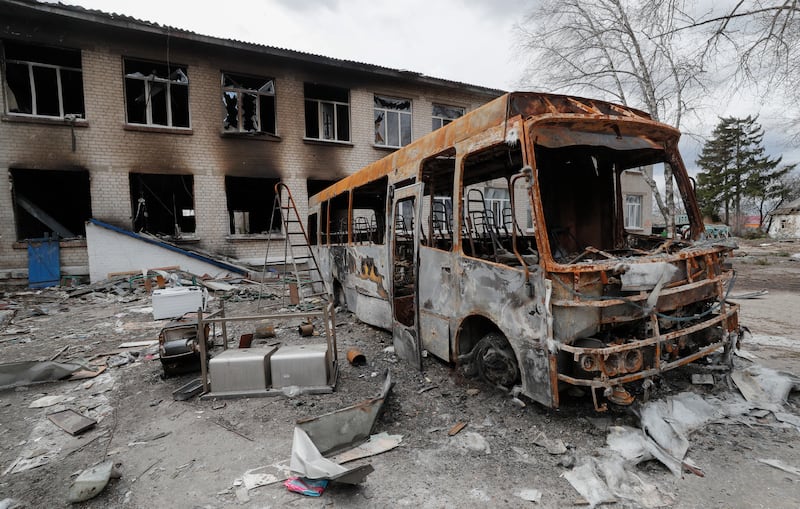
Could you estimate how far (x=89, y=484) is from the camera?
7.94 ft

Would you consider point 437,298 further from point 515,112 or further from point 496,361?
point 515,112

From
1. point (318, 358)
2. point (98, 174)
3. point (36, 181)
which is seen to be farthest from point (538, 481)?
point (36, 181)

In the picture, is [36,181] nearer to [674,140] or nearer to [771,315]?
[674,140]

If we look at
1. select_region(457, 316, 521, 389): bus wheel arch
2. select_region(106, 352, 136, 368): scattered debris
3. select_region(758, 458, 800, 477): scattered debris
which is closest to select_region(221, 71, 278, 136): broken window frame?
select_region(106, 352, 136, 368): scattered debris

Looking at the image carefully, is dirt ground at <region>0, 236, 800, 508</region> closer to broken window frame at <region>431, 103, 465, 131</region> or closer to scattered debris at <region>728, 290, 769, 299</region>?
scattered debris at <region>728, 290, 769, 299</region>

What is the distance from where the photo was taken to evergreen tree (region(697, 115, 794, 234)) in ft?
121

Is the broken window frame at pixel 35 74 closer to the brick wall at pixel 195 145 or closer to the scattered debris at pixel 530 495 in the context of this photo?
the brick wall at pixel 195 145

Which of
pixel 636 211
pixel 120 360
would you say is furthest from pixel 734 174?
pixel 120 360

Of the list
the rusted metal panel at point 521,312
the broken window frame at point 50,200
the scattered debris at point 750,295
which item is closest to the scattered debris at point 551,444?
the rusted metal panel at point 521,312

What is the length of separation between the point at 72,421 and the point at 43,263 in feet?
31.3

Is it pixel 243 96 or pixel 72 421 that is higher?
pixel 243 96

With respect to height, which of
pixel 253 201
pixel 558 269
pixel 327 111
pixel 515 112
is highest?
pixel 327 111

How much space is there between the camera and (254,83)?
1272 centimetres

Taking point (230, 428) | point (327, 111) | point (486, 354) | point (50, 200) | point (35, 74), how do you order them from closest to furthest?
point (230, 428)
point (486, 354)
point (35, 74)
point (50, 200)
point (327, 111)
